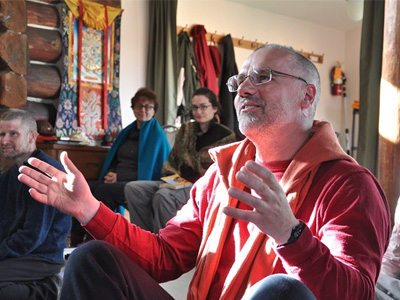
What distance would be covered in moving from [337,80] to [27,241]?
6133mm

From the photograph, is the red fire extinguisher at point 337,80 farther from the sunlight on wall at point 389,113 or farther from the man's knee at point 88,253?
the man's knee at point 88,253

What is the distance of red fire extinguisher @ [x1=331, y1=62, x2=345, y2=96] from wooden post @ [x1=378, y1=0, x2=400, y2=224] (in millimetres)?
4467

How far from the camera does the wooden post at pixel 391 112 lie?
106 inches

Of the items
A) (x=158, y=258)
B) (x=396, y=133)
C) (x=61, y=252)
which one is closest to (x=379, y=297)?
(x=158, y=258)

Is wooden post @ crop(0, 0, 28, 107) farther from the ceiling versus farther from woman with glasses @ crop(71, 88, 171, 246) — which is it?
the ceiling

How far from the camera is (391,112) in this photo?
2730 millimetres

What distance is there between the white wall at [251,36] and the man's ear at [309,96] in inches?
159

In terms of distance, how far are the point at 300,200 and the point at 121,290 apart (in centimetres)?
46

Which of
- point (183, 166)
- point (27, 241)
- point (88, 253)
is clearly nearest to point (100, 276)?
point (88, 253)

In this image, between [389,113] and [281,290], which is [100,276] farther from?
[389,113]

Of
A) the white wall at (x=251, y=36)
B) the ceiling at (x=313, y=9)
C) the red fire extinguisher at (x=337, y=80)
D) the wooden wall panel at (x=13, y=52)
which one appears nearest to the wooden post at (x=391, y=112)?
the wooden wall panel at (x=13, y=52)

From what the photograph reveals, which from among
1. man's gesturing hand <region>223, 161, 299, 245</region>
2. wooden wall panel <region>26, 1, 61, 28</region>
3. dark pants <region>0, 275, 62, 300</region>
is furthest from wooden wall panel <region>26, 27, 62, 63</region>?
man's gesturing hand <region>223, 161, 299, 245</region>

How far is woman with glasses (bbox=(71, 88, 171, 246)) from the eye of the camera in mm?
3650

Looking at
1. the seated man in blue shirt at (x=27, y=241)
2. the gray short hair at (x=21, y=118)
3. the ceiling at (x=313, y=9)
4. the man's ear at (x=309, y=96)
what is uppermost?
the ceiling at (x=313, y=9)
